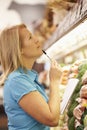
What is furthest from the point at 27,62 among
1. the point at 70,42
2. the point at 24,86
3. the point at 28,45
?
the point at 70,42

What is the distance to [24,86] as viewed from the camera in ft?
6.57

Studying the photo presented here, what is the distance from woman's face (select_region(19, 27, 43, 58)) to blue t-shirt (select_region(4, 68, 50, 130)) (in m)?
0.12

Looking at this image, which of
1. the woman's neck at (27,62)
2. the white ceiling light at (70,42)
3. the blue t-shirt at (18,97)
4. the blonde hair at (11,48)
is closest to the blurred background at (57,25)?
the white ceiling light at (70,42)

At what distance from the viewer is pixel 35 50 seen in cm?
215

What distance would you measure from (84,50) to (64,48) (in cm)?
32

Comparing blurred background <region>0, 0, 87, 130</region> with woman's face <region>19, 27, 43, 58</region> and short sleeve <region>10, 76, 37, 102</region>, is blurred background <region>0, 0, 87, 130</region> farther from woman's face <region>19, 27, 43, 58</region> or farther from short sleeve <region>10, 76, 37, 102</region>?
short sleeve <region>10, 76, 37, 102</region>

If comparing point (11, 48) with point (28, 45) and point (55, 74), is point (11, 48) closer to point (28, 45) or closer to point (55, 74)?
point (28, 45)

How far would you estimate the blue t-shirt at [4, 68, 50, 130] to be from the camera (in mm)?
2004

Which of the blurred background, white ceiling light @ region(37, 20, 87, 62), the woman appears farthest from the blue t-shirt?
white ceiling light @ region(37, 20, 87, 62)

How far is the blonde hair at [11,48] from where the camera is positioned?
6.85 feet

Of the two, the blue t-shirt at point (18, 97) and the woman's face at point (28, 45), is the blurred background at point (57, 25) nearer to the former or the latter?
the woman's face at point (28, 45)

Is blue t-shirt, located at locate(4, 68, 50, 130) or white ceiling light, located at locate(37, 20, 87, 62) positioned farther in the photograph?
white ceiling light, located at locate(37, 20, 87, 62)

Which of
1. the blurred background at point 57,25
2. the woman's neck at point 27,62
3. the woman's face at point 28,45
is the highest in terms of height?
the woman's face at point 28,45

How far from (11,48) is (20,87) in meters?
0.24
